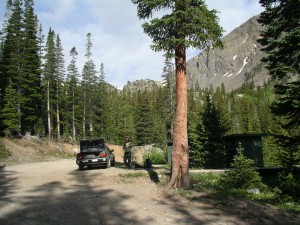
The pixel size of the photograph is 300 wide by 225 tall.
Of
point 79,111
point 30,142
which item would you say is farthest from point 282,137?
point 79,111

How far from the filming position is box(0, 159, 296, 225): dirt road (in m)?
8.04

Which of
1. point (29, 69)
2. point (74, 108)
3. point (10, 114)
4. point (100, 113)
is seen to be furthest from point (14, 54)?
point (100, 113)

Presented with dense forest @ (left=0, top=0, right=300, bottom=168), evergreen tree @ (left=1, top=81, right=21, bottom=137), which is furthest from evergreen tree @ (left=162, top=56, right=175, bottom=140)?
evergreen tree @ (left=1, top=81, right=21, bottom=137)

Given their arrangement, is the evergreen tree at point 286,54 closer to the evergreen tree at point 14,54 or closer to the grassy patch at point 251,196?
the grassy patch at point 251,196

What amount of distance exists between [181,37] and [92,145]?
1100 cm

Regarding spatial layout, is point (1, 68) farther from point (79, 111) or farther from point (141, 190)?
point (141, 190)

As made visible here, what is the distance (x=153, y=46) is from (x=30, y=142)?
31839 millimetres

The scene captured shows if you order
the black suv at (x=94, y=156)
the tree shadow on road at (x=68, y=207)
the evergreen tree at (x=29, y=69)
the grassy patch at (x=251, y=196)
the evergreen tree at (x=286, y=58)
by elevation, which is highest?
the evergreen tree at (x=29, y=69)

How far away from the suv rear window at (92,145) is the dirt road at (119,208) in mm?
7601

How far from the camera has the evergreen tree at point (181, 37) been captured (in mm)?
12578

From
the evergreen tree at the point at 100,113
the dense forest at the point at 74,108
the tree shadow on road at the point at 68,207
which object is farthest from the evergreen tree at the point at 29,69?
the tree shadow on road at the point at 68,207

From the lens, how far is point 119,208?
30.5 feet

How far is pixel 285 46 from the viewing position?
14281 millimetres

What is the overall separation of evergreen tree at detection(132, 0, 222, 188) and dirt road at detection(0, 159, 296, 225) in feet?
4.47
